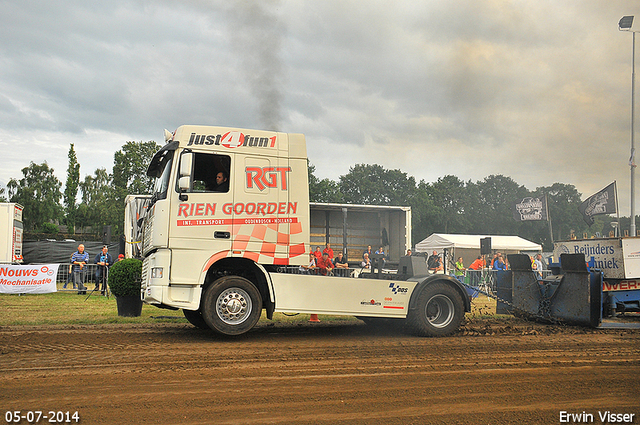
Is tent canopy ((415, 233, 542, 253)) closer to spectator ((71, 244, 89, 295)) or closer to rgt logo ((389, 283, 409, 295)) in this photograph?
spectator ((71, 244, 89, 295))

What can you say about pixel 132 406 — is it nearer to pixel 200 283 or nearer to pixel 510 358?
pixel 200 283

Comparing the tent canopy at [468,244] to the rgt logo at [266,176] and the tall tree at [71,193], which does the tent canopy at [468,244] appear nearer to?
the rgt logo at [266,176]

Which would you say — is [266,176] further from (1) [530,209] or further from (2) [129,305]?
(1) [530,209]

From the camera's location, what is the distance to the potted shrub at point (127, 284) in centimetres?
990

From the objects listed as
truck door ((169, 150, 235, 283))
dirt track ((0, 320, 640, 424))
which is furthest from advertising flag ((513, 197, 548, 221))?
truck door ((169, 150, 235, 283))

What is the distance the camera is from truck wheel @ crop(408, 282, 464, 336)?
8.45 meters

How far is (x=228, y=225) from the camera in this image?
766 centimetres

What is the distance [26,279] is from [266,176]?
44.3ft

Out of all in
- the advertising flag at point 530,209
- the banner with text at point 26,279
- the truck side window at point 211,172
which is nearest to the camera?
the truck side window at point 211,172

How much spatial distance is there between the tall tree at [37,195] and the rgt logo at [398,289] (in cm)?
6446

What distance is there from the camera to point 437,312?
8.76 m

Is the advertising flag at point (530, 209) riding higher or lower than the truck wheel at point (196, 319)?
higher

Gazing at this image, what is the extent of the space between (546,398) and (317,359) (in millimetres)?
2822

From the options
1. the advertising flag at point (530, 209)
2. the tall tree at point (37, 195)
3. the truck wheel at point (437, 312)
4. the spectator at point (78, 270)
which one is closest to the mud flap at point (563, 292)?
the truck wheel at point (437, 312)
